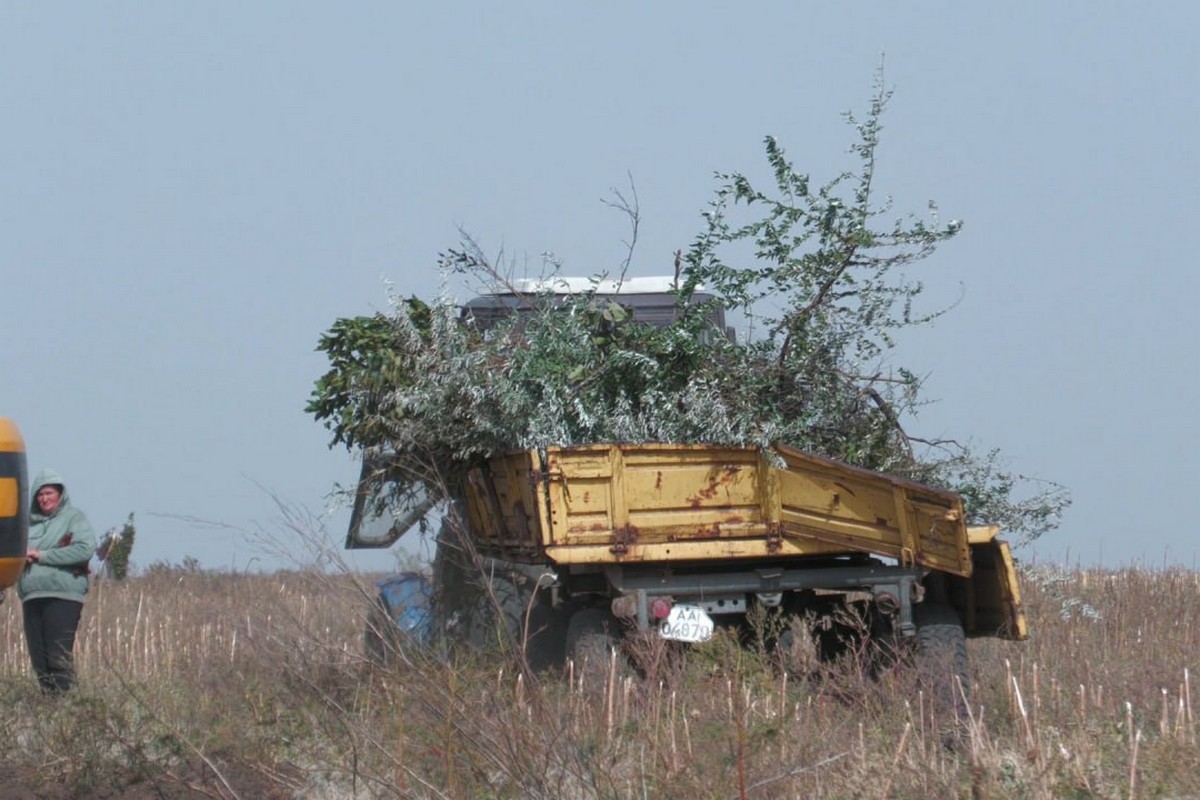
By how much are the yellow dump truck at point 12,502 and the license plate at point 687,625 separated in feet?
12.7

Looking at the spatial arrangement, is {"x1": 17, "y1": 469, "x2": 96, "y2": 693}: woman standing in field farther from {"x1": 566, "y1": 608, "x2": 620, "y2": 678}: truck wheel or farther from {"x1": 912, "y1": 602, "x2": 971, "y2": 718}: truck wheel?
{"x1": 912, "y1": 602, "x2": 971, "y2": 718}: truck wheel

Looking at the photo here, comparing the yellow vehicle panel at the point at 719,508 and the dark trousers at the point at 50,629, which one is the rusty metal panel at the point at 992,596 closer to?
the yellow vehicle panel at the point at 719,508

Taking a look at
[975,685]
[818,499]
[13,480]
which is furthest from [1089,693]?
[13,480]

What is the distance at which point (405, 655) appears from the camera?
6277 mm

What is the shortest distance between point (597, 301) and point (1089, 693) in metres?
3.77

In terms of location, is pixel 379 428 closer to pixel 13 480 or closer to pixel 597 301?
pixel 597 301

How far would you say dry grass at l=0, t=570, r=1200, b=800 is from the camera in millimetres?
6055

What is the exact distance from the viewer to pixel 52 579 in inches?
448

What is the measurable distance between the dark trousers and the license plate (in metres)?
4.40

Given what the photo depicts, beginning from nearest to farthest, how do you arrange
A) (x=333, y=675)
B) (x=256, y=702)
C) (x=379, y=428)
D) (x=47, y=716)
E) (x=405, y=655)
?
(x=405, y=655)
(x=333, y=675)
(x=256, y=702)
(x=47, y=716)
(x=379, y=428)

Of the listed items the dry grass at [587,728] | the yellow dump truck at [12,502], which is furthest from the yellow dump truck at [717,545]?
the yellow dump truck at [12,502]

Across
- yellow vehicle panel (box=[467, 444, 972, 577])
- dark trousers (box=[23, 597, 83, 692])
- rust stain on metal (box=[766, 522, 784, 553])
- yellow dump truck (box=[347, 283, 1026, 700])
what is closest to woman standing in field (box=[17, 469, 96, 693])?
dark trousers (box=[23, 597, 83, 692])

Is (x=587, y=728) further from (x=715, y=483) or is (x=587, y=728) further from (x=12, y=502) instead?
(x=715, y=483)

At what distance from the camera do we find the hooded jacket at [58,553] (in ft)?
37.3
